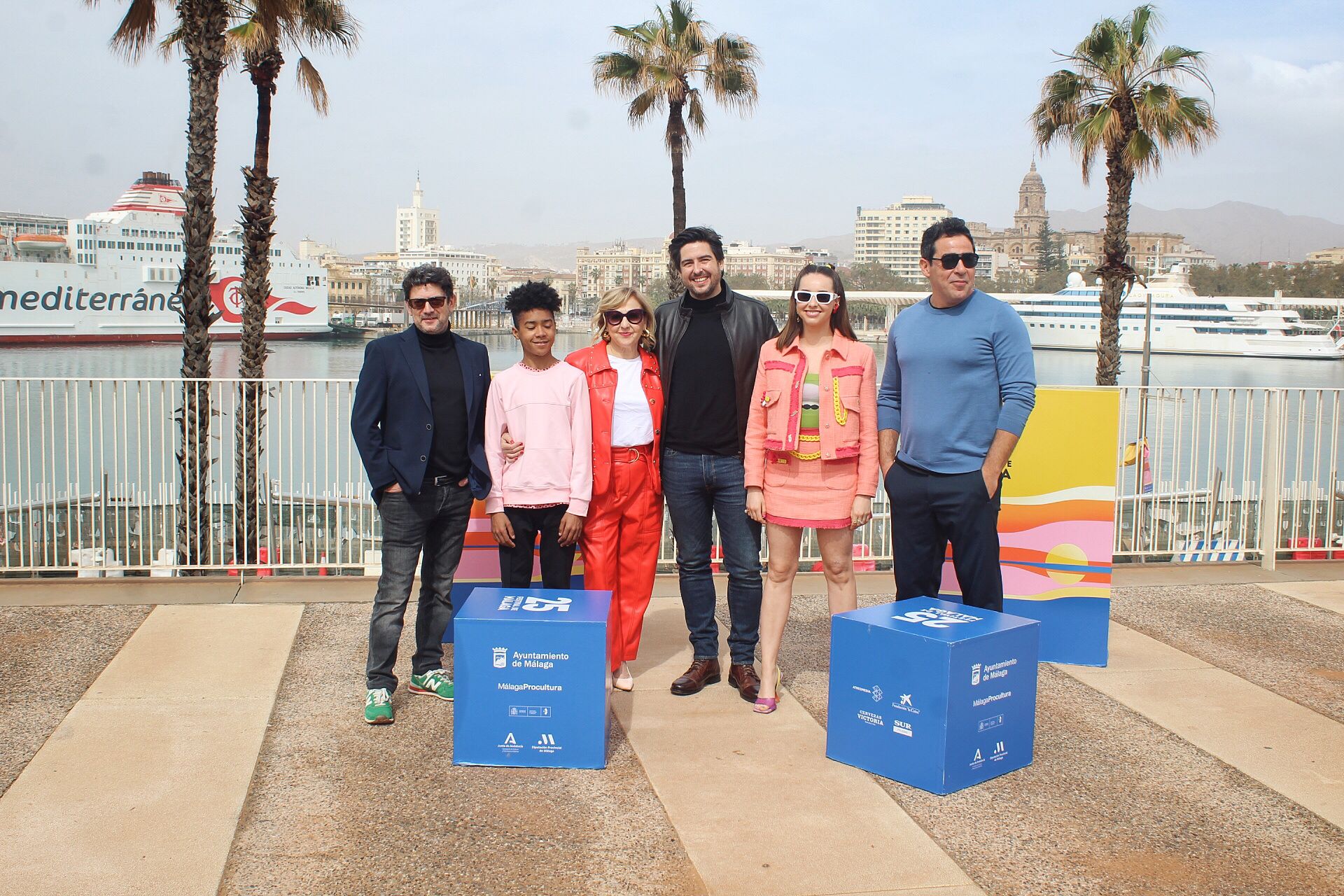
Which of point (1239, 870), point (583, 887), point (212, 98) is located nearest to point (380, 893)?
point (583, 887)

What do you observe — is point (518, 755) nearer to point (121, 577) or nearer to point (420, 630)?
point (420, 630)

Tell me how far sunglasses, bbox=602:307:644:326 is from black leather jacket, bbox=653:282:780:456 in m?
0.10

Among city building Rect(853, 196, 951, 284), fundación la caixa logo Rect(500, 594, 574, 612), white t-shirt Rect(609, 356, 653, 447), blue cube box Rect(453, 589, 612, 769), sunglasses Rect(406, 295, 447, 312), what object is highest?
city building Rect(853, 196, 951, 284)

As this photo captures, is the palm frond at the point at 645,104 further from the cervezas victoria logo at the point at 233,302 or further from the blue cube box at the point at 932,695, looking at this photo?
the cervezas victoria logo at the point at 233,302

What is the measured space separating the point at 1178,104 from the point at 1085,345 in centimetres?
6370

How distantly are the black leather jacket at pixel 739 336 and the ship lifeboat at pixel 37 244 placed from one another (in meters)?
82.2

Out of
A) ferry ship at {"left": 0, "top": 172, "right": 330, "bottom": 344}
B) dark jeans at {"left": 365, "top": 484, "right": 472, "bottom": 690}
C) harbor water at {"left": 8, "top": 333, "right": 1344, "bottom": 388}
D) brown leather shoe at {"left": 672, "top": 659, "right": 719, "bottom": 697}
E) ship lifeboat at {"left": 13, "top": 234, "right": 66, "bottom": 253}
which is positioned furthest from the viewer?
ship lifeboat at {"left": 13, "top": 234, "right": 66, "bottom": 253}

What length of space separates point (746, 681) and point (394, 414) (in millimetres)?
1784

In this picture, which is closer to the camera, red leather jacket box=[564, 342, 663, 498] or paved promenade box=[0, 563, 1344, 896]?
paved promenade box=[0, 563, 1344, 896]

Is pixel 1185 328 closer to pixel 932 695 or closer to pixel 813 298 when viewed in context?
pixel 813 298

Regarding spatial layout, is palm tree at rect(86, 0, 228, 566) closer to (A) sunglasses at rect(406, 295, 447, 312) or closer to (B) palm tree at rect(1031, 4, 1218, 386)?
(A) sunglasses at rect(406, 295, 447, 312)

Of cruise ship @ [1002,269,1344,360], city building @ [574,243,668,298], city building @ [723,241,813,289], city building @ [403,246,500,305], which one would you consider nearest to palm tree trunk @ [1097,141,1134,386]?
cruise ship @ [1002,269,1344,360]

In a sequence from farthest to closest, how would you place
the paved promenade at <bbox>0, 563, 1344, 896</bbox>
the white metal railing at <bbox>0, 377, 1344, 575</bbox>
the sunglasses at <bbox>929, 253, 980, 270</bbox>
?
the white metal railing at <bbox>0, 377, 1344, 575</bbox>
the sunglasses at <bbox>929, 253, 980, 270</bbox>
the paved promenade at <bbox>0, 563, 1344, 896</bbox>

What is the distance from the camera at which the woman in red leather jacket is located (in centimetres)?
418
